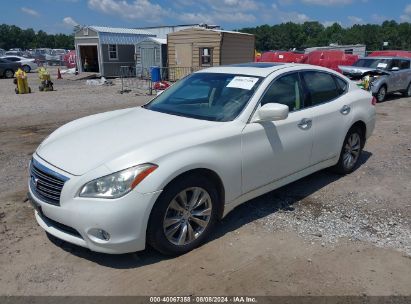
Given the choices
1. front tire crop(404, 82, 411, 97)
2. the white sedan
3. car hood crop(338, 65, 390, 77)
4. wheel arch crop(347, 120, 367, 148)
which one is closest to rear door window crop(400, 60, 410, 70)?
front tire crop(404, 82, 411, 97)

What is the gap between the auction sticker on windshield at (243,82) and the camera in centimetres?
400

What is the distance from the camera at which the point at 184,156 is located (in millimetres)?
3158

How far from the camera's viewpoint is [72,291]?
293 cm

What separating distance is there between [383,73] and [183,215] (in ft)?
41.0

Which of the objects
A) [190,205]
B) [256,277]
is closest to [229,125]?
[190,205]

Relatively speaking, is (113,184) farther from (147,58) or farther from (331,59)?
(147,58)

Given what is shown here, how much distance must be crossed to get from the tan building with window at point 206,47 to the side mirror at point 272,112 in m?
18.5

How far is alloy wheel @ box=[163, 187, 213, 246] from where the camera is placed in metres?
3.22

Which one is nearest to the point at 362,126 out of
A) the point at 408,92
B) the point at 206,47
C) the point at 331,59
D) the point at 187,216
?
the point at 187,216

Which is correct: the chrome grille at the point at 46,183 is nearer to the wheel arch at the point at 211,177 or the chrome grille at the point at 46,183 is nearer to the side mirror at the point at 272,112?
the wheel arch at the point at 211,177

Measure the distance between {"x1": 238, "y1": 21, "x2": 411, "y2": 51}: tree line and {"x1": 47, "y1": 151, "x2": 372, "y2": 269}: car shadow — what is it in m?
95.4

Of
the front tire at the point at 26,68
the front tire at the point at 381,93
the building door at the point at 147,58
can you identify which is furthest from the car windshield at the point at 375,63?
the front tire at the point at 26,68

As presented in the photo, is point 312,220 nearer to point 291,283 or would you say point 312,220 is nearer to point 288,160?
point 288,160

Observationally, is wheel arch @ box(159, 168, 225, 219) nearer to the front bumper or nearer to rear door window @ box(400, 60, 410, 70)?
the front bumper
